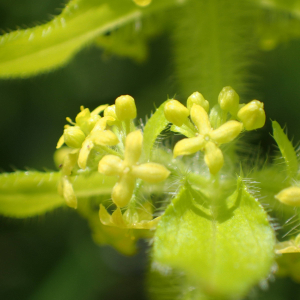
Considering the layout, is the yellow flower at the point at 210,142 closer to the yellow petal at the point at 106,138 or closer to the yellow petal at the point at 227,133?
the yellow petal at the point at 227,133

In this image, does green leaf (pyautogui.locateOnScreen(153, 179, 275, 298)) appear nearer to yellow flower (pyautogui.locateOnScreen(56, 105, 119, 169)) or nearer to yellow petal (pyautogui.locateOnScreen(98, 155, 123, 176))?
yellow petal (pyautogui.locateOnScreen(98, 155, 123, 176))

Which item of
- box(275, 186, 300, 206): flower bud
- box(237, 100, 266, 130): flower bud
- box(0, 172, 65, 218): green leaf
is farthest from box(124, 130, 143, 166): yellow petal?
box(0, 172, 65, 218): green leaf

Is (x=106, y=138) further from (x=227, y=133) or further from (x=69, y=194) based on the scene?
(x=227, y=133)

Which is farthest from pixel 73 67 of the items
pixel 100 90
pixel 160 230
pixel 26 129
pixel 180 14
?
pixel 160 230

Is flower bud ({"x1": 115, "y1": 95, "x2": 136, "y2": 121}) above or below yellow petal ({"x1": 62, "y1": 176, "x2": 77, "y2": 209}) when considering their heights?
above

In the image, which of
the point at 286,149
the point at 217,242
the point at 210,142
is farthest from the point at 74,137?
the point at 286,149

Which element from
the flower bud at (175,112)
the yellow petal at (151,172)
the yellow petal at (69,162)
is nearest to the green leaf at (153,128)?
the flower bud at (175,112)
